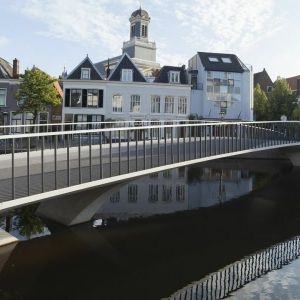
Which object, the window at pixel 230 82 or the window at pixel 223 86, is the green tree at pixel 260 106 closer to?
the window at pixel 223 86

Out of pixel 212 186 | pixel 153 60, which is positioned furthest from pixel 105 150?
pixel 153 60

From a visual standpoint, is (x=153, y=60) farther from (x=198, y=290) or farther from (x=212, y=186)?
(x=198, y=290)

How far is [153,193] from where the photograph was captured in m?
24.8

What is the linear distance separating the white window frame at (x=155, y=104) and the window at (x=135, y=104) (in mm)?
1395

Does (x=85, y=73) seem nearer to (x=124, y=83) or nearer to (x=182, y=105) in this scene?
(x=124, y=83)

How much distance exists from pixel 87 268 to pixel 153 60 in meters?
69.3

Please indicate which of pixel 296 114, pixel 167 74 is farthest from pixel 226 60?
pixel 296 114

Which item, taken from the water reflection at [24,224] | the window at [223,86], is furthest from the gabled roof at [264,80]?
the water reflection at [24,224]

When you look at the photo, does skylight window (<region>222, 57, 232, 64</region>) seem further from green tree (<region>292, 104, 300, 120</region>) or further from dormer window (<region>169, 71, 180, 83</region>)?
green tree (<region>292, 104, 300, 120</region>)

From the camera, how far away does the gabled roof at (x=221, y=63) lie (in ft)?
155

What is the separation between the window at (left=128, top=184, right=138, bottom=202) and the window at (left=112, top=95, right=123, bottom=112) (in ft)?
54.6

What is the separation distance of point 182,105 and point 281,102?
14.1m

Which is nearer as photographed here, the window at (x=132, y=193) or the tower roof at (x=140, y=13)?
the window at (x=132, y=193)

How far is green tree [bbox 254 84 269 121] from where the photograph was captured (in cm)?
5281
